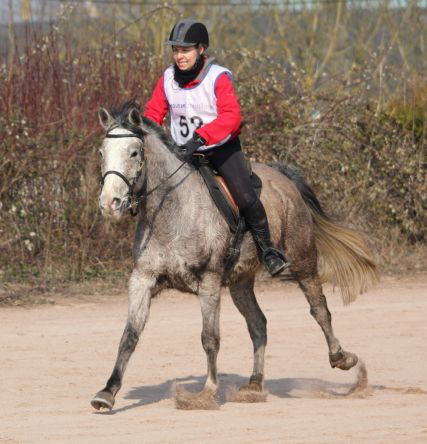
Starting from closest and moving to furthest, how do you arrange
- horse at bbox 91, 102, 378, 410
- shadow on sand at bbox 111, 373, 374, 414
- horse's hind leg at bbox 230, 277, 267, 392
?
1. horse at bbox 91, 102, 378, 410
2. shadow on sand at bbox 111, 373, 374, 414
3. horse's hind leg at bbox 230, 277, 267, 392

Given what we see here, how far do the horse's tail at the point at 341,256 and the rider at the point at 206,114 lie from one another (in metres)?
1.43

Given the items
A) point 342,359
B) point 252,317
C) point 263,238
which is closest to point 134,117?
point 263,238

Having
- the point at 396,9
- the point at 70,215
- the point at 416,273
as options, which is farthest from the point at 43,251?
the point at 396,9

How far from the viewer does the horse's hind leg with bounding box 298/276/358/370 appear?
8.69m

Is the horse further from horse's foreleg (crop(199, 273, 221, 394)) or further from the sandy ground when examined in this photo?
the sandy ground

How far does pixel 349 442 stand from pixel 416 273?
9.24 metres

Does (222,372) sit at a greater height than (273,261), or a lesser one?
lesser

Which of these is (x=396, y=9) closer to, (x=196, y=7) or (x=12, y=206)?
(x=196, y=7)

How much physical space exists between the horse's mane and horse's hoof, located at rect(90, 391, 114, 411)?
1.76m

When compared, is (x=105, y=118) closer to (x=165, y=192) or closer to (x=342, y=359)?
(x=165, y=192)

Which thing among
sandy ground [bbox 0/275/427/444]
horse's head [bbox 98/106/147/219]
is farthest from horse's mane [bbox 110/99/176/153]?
sandy ground [bbox 0/275/427/444]

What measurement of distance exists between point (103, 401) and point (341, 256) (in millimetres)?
3193

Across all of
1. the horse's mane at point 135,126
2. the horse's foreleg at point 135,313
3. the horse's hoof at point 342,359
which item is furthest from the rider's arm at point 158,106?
the horse's hoof at point 342,359

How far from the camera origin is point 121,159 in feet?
22.8
